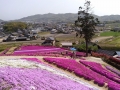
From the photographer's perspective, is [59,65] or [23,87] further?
[59,65]

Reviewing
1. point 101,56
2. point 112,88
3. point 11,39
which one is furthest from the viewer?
point 11,39

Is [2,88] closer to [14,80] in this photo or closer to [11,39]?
[14,80]

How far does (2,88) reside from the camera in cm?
1953

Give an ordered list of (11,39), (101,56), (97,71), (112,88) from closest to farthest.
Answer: (112,88), (97,71), (101,56), (11,39)

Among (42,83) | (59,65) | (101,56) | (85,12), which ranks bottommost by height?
(101,56)

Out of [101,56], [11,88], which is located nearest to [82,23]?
[101,56]

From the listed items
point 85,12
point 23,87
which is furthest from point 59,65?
point 85,12

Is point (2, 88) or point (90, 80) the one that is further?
point (90, 80)

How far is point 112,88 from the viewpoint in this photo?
30172 millimetres

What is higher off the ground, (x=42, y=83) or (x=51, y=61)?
(x=42, y=83)

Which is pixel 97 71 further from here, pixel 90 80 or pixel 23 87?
pixel 23 87

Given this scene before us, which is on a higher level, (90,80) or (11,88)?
(11,88)

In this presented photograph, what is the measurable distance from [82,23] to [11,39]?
308ft

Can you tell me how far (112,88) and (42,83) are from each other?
11.2m
